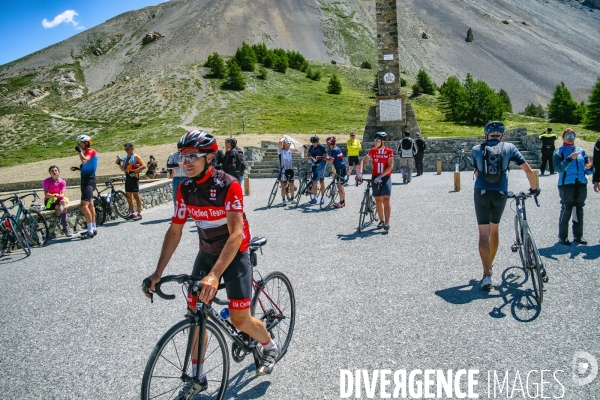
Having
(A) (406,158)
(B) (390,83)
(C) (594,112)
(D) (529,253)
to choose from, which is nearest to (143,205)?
(A) (406,158)

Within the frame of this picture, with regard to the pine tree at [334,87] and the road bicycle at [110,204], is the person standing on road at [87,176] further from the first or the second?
the pine tree at [334,87]

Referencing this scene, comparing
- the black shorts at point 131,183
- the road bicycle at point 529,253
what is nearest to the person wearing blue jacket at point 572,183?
the road bicycle at point 529,253

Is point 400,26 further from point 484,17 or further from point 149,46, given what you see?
point 149,46

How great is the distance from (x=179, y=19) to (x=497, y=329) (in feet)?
516

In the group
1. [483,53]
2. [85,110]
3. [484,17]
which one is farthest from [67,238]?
[484,17]

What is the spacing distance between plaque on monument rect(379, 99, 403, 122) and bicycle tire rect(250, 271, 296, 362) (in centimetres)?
2230

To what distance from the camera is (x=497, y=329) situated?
178 inches

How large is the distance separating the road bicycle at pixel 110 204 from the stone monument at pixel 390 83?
16.0 m

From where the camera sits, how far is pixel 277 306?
4199mm

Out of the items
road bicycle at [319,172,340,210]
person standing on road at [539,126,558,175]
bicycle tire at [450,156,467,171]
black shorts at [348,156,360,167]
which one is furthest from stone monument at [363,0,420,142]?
road bicycle at [319,172,340,210]

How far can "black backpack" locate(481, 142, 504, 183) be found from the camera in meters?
5.48

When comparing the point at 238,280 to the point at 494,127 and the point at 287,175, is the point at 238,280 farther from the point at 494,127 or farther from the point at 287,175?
the point at 287,175

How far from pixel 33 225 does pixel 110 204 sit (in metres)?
2.62

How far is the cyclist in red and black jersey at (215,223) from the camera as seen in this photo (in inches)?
126
